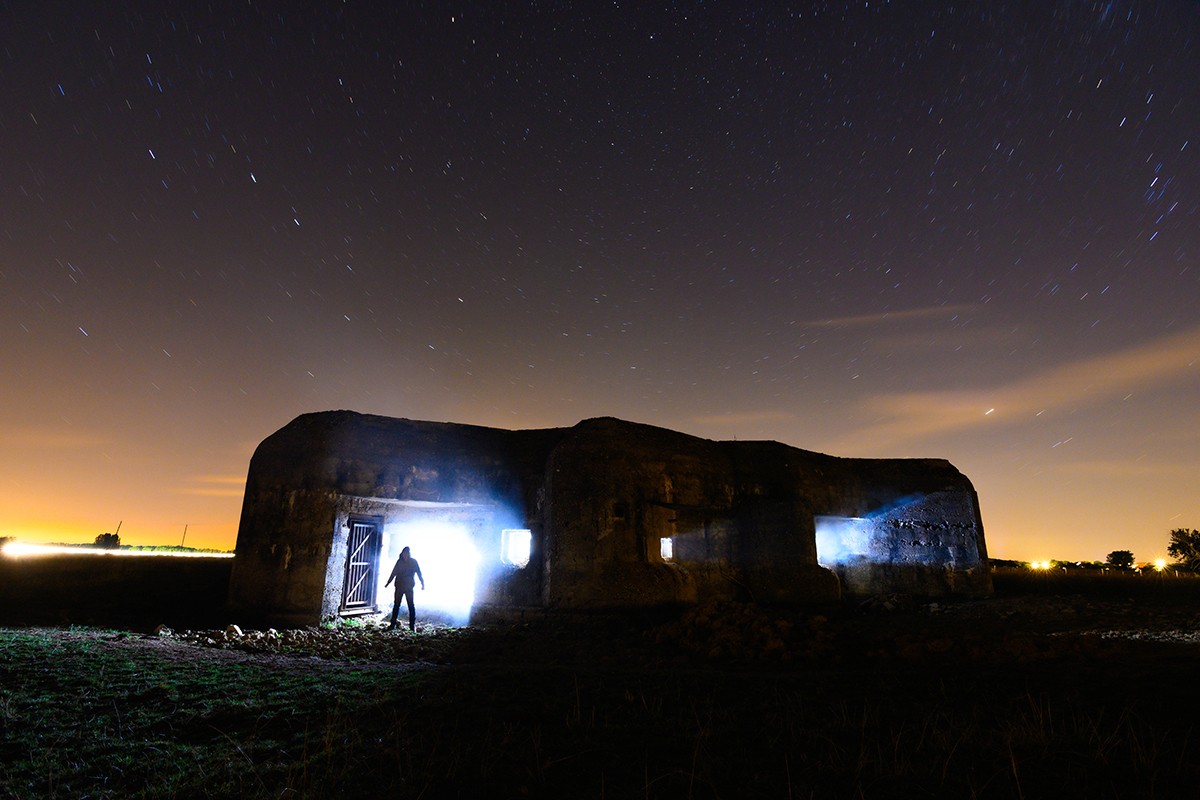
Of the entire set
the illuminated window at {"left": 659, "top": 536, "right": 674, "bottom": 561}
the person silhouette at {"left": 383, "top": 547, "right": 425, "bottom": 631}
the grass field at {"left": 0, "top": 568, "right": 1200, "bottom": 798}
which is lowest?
the grass field at {"left": 0, "top": 568, "right": 1200, "bottom": 798}

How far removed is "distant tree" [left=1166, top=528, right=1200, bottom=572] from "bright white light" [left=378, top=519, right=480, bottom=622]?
133ft

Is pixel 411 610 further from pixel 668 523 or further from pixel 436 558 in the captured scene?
pixel 668 523

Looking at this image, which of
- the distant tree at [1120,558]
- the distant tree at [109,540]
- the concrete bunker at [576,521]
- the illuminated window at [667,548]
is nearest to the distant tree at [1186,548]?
the distant tree at [1120,558]

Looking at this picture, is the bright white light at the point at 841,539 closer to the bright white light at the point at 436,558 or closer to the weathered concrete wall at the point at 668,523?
the weathered concrete wall at the point at 668,523

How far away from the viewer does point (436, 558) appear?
638 inches

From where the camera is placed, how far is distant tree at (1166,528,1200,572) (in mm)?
32125

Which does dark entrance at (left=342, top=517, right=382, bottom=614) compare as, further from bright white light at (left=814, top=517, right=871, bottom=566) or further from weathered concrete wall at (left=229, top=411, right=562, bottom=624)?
bright white light at (left=814, top=517, right=871, bottom=566)

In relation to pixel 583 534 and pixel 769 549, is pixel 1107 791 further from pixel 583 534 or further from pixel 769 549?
pixel 769 549

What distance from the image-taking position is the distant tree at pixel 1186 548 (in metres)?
32.1

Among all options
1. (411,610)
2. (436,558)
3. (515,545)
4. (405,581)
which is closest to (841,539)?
(515,545)

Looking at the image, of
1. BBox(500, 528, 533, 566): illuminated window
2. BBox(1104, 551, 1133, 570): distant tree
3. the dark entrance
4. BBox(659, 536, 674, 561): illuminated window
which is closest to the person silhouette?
the dark entrance

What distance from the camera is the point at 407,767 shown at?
397cm

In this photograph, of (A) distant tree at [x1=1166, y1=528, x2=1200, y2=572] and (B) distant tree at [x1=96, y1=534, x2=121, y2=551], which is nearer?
(A) distant tree at [x1=1166, y1=528, x2=1200, y2=572]

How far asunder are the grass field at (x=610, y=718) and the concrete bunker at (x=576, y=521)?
3014mm
